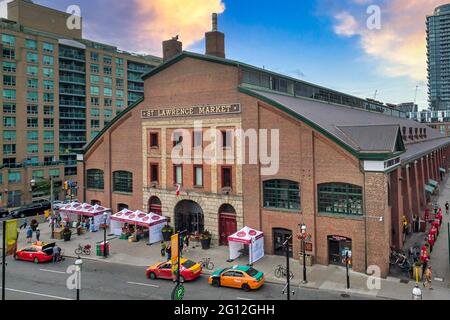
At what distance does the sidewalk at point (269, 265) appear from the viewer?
23672 millimetres

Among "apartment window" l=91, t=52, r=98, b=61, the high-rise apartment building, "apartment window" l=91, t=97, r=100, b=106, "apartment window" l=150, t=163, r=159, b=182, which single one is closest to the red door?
"apartment window" l=150, t=163, r=159, b=182

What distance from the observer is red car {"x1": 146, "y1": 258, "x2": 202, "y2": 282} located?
25.9 m

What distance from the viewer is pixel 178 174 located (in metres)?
38.0

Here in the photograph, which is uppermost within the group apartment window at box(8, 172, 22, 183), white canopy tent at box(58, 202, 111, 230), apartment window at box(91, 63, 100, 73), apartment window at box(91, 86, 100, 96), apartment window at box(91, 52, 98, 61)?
apartment window at box(91, 52, 98, 61)

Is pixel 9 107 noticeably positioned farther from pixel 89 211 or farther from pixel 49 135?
pixel 89 211

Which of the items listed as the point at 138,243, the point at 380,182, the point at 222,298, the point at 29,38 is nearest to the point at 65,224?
the point at 138,243

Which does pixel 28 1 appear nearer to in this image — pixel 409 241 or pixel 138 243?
pixel 138 243

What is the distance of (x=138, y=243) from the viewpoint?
36719mm

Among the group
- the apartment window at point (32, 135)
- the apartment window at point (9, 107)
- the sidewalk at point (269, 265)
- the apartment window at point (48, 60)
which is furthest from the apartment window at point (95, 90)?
the sidewalk at point (269, 265)

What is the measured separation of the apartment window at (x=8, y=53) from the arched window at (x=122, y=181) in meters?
41.9

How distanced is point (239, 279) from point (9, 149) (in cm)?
6027

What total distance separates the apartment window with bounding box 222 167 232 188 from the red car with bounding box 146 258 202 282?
31.5ft

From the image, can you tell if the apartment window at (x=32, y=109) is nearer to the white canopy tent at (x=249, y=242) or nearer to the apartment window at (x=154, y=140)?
the apartment window at (x=154, y=140)

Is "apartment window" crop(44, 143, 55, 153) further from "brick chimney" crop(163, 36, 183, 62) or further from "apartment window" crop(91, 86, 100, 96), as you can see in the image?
"brick chimney" crop(163, 36, 183, 62)
